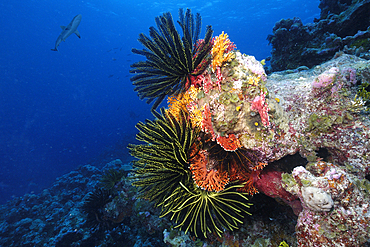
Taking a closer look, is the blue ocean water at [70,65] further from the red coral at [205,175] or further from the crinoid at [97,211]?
the red coral at [205,175]

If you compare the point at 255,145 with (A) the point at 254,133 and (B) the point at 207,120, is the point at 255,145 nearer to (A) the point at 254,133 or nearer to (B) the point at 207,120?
(A) the point at 254,133

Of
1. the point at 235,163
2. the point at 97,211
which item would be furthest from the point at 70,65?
the point at 235,163

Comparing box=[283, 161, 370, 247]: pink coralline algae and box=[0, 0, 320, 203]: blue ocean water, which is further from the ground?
box=[0, 0, 320, 203]: blue ocean water

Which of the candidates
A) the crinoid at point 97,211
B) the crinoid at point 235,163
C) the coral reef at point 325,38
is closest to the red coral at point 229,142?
the crinoid at point 235,163

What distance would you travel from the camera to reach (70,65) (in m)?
103

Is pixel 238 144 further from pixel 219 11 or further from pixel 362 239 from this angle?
pixel 219 11

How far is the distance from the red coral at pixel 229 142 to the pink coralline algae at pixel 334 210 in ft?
3.47

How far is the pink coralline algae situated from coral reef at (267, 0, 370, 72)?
12.5ft

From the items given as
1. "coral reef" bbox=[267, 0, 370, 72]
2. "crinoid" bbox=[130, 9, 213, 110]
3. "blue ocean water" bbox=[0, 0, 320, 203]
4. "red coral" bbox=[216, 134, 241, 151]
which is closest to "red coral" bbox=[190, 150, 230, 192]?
"red coral" bbox=[216, 134, 241, 151]

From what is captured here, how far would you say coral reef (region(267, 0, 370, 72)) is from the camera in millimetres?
5199

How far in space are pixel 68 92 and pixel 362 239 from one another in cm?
13317

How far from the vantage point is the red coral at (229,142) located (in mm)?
2643

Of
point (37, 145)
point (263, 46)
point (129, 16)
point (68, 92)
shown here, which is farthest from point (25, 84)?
point (263, 46)

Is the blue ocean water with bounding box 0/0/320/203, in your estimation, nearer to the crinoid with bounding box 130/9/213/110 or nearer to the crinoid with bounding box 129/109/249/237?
the crinoid with bounding box 130/9/213/110
